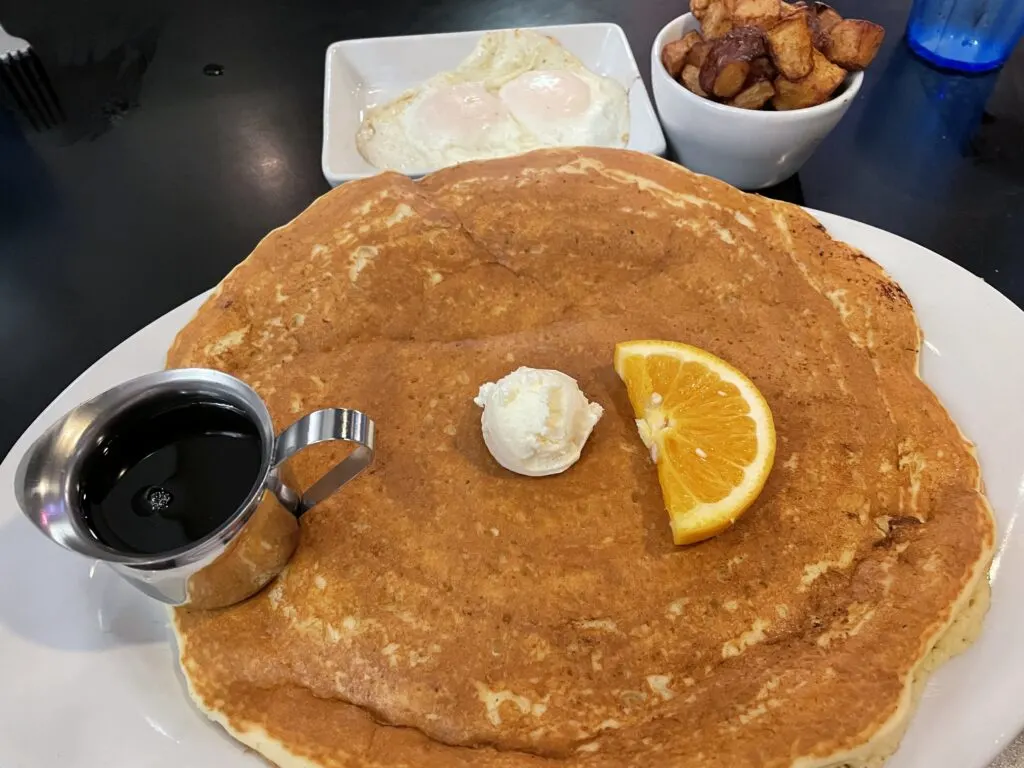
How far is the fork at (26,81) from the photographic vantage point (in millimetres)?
2591

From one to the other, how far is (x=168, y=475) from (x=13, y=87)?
7.50 feet

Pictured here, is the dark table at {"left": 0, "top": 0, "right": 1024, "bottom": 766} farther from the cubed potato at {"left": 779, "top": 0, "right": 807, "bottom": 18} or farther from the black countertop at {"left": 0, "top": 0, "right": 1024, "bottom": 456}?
the cubed potato at {"left": 779, "top": 0, "right": 807, "bottom": 18}

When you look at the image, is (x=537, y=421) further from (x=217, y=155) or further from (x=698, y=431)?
(x=217, y=155)

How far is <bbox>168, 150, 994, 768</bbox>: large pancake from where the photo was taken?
3.68 feet

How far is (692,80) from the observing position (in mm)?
1959

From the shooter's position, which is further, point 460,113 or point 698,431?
point 460,113

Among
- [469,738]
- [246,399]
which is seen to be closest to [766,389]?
[469,738]

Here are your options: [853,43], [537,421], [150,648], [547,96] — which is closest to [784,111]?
[853,43]

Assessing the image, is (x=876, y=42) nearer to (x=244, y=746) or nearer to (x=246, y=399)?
(x=246, y=399)

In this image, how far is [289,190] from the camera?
7.45 ft

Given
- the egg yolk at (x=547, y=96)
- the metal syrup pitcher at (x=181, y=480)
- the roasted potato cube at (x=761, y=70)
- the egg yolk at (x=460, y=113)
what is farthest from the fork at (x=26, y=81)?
the roasted potato cube at (x=761, y=70)

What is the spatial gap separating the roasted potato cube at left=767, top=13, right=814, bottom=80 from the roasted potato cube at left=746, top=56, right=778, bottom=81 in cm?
2

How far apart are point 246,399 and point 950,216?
79.0 inches

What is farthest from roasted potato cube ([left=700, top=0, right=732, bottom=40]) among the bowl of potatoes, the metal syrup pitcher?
the metal syrup pitcher
